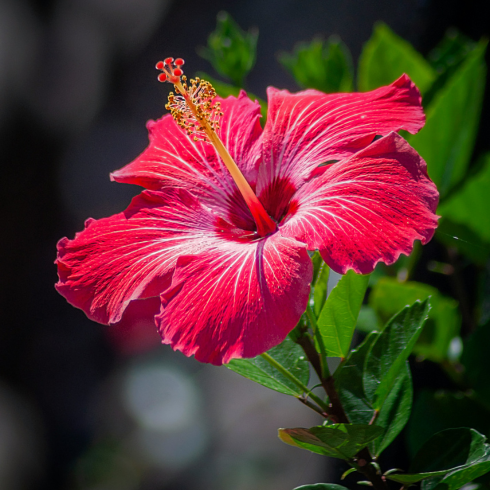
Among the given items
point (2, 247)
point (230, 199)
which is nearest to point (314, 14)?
point (230, 199)

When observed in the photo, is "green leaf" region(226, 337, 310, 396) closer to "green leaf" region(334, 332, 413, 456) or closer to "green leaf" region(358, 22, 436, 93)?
"green leaf" region(334, 332, 413, 456)

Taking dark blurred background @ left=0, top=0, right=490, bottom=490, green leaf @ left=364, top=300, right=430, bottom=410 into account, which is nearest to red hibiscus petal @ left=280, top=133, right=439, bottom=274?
green leaf @ left=364, top=300, right=430, bottom=410

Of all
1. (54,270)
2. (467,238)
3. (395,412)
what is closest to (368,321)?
(467,238)

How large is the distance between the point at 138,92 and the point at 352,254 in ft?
6.16

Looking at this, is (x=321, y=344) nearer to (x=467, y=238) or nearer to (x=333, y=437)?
(x=333, y=437)

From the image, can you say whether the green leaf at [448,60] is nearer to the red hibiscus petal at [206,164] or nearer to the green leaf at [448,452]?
the red hibiscus petal at [206,164]

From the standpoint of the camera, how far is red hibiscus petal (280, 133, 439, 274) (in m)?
0.40

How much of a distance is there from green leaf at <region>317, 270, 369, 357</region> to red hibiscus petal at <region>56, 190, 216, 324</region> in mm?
139

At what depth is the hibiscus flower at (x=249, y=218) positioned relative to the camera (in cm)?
40

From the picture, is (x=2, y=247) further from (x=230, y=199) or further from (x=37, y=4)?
(x=230, y=199)

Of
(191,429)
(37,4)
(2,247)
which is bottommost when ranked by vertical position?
(191,429)

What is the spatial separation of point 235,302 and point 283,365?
134 mm

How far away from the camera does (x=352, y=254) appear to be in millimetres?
404

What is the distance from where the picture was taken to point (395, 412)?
1.68 feet
